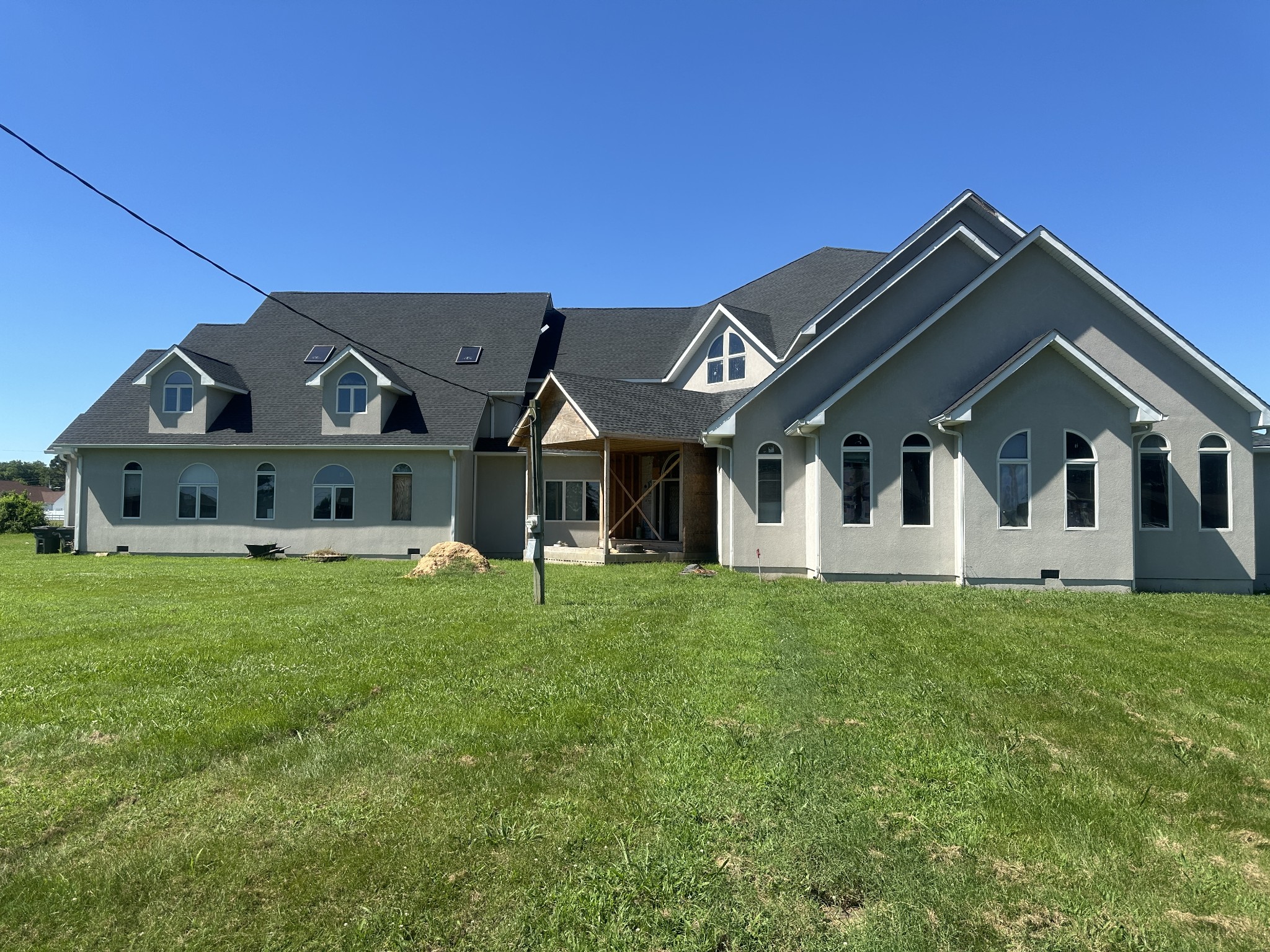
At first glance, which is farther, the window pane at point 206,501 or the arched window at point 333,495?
the window pane at point 206,501

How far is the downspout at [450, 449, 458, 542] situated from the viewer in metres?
25.2

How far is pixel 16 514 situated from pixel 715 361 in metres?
44.8

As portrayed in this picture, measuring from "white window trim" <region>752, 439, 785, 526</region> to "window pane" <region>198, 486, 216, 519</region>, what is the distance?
17725 millimetres

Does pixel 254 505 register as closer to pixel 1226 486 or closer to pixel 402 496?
pixel 402 496

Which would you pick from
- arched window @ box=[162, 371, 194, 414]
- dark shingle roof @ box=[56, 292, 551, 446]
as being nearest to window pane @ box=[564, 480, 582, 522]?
dark shingle roof @ box=[56, 292, 551, 446]

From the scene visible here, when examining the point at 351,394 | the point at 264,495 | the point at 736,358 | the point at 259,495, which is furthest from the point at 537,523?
the point at 259,495

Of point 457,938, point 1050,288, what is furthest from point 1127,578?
point 457,938

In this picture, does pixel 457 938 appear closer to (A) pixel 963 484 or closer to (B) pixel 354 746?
(B) pixel 354 746

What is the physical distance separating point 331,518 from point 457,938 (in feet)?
78.7

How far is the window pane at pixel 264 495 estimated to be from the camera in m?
25.8

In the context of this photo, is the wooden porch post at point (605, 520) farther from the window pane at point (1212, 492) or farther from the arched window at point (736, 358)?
the window pane at point (1212, 492)

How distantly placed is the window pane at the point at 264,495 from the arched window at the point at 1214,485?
82.7 ft

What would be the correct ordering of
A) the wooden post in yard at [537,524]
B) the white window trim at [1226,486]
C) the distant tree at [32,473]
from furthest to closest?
the distant tree at [32,473], the white window trim at [1226,486], the wooden post in yard at [537,524]

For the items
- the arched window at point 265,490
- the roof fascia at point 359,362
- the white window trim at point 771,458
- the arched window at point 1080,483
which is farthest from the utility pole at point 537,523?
the arched window at point 265,490
